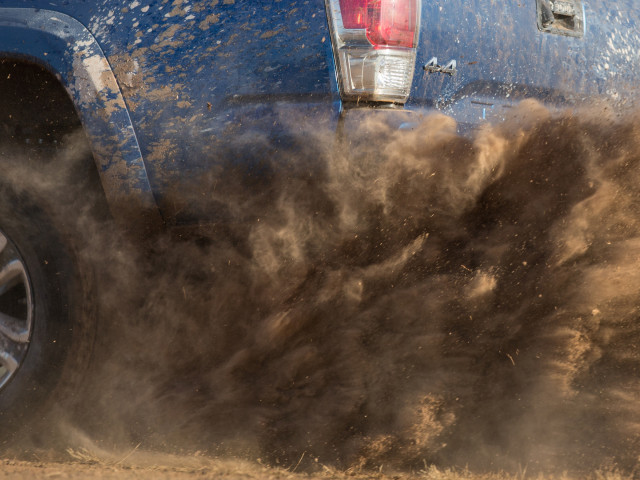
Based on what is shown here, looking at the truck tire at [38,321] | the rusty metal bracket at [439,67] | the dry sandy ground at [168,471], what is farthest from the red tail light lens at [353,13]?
the dry sandy ground at [168,471]

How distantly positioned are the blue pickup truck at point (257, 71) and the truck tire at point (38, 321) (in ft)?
1.24

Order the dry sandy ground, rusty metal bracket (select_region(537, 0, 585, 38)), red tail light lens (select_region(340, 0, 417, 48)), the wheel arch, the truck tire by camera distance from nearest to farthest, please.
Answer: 1. red tail light lens (select_region(340, 0, 417, 48))
2. the wheel arch
3. rusty metal bracket (select_region(537, 0, 585, 38))
4. the truck tire
5. the dry sandy ground

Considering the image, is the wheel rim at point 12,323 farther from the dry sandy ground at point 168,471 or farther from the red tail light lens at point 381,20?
the red tail light lens at point 381,20

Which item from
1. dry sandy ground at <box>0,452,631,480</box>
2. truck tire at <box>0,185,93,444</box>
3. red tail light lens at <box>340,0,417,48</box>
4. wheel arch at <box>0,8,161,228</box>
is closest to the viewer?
red tail light lens at <box>340,0,417,48</box>

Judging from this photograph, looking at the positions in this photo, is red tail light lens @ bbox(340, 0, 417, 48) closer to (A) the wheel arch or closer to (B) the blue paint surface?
(B) the blue paint surface

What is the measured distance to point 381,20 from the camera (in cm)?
180

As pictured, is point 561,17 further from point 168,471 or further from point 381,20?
point 168,471

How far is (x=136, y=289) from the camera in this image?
8.01 ft

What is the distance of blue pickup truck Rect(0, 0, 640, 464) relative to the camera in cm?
186

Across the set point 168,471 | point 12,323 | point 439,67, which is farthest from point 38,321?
point 439,67

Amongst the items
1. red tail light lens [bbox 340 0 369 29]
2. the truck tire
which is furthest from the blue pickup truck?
the truck tire

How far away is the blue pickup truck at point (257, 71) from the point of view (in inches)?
73.0

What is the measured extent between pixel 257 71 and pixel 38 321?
4.54 feet

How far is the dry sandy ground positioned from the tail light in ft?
5.90
